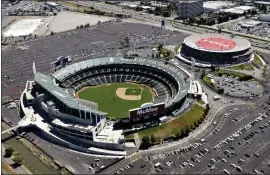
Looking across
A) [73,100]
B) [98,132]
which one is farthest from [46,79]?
[98,132]

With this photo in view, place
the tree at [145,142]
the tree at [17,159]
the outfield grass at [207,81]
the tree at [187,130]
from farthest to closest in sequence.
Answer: the outfield grass at [207,81], the tree at [187,130], the tree at [145,142], the tree at [17,159]

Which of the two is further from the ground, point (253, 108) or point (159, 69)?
point (159, 69)

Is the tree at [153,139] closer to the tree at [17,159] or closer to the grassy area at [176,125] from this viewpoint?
the grassy area at [176,125]

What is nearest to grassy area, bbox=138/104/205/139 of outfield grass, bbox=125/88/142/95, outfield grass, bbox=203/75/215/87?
outfield grass, bbox=125/88/142/95

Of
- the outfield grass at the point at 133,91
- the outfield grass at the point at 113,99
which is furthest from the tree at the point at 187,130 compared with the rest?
the outfield grass at the point at 133,91

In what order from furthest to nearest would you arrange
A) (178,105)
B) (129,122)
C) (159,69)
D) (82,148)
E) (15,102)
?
1. (159,69)
2. (15,102)
3. (178,105)
4. (129,122)
5. (82,148)

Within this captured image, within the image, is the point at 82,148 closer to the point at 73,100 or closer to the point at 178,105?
the point at 73,100

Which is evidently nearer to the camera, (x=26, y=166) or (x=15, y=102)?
(x=26, y=166)

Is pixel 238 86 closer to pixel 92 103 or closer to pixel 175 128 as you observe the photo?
pixel 175 128
